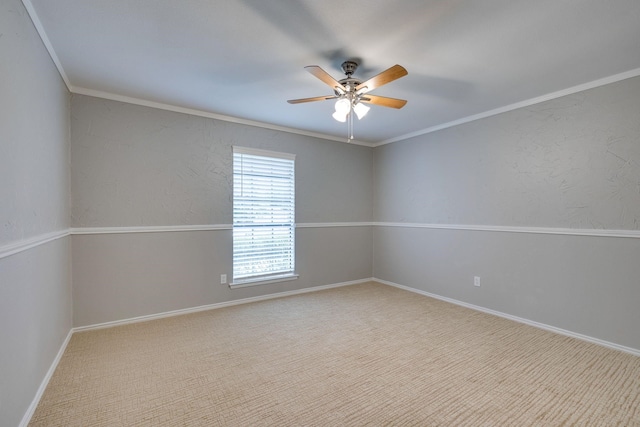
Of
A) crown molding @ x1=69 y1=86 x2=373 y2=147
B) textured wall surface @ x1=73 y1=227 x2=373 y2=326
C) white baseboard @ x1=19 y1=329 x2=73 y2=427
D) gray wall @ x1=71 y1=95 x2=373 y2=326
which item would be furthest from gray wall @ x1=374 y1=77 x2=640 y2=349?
white baseboard @ x1=19 y1=329 x2=73 y2=427

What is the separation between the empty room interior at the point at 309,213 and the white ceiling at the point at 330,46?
2cm

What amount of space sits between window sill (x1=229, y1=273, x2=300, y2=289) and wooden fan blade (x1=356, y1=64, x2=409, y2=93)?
285 cm

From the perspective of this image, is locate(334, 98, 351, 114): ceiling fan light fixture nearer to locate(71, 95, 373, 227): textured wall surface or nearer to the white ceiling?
the white ceiling

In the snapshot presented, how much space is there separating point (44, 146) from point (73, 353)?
5.76ft

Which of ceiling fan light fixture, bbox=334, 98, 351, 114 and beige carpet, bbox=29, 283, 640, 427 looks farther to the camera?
ceiling fan light fixture, bbox=334, 98, 351, 114

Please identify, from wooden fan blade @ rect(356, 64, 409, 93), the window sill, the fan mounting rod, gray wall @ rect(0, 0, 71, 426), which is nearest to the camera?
gray wall @ rect(0, 0, 71, 426)

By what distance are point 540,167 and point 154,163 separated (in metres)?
4.35

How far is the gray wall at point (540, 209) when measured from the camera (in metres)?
2.67

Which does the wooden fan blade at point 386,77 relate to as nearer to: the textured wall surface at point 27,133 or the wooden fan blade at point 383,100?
the wooden fan blade at point 383,100

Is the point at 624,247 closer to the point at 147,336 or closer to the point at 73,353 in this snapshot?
the point at 147,336

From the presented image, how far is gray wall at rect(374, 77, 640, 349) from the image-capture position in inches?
105

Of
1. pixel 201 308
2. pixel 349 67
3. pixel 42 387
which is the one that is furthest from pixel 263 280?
pixel 349 67

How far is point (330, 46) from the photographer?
2.17 meters

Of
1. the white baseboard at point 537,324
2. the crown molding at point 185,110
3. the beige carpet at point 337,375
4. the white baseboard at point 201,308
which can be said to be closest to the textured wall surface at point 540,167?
the white baseboard at point 537,324
